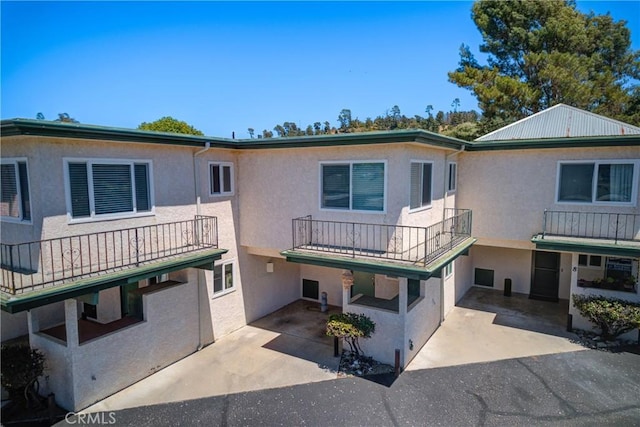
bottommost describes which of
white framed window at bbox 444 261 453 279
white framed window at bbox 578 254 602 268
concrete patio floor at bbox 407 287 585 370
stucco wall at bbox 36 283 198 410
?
concrete patio floor at bbox 407 287 585 370

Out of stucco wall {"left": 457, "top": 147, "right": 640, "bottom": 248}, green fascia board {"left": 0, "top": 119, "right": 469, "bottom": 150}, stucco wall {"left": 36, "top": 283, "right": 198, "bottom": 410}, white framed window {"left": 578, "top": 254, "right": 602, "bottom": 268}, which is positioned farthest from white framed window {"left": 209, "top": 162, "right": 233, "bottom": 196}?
white framed window {"left": 578, "top": 254, "right": 602, "bottom": 268}

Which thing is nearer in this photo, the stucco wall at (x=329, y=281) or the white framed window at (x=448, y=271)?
the white framed window at (x=448, y=271)

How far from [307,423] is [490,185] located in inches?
398

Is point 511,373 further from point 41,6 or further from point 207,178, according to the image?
point 41,6

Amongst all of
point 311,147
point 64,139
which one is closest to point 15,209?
point 64,139

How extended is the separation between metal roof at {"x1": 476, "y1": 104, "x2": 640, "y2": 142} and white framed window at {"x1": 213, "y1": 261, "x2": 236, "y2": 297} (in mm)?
10747

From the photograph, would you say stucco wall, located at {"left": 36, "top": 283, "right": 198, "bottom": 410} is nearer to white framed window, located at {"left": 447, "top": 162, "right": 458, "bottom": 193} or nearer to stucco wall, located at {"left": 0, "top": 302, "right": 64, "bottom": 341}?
stucco wall, located at {"left": 0, "top": 302, "right": 64, "bottom": 341}

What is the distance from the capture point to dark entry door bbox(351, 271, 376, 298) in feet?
41.2

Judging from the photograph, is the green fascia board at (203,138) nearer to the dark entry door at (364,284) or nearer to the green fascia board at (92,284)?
the green fascia board at (92,284)

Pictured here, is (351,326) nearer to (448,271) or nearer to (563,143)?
(448,271)

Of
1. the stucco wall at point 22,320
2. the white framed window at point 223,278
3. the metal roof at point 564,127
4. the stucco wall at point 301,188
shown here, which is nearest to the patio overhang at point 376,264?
the stucco wall at point 301,188

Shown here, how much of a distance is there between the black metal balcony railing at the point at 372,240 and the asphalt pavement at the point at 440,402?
10.2 ft

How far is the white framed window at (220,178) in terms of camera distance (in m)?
11.7

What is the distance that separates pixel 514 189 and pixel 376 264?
6.82 m
